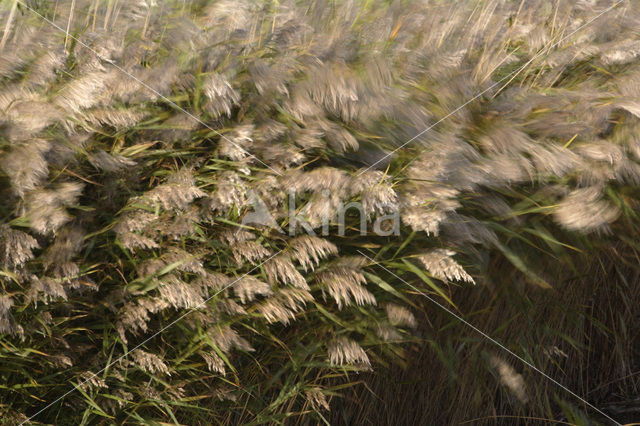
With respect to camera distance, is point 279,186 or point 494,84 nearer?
point 279,186

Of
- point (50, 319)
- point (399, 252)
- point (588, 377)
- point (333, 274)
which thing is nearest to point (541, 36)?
point (399, 252)

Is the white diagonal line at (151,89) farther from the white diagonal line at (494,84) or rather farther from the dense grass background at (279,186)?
the white diagonal line at (494,84)

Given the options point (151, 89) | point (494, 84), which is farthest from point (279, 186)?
point (494, 84)

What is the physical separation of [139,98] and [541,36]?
2.75ft

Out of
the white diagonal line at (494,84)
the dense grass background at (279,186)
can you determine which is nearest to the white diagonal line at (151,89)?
the dense grass background at (279,186)

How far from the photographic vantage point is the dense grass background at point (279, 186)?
1.20 m

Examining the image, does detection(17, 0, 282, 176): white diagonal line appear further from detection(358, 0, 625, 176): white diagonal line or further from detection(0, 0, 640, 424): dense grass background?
detection(358, 0, 625, 176): white diagonal line

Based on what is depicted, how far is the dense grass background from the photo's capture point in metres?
1.20

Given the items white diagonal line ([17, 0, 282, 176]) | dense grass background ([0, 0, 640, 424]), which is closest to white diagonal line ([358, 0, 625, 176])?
dense grass background ([0, 0, 640, 424])

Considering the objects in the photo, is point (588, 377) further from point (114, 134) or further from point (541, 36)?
point (114, 134)

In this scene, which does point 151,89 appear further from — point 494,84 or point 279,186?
point 494,84

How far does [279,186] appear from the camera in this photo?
126cm

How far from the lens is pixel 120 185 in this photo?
1.25m

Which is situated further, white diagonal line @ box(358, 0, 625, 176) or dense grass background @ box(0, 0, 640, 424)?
white diagonal line @ box(358, 0, 625, 176)
